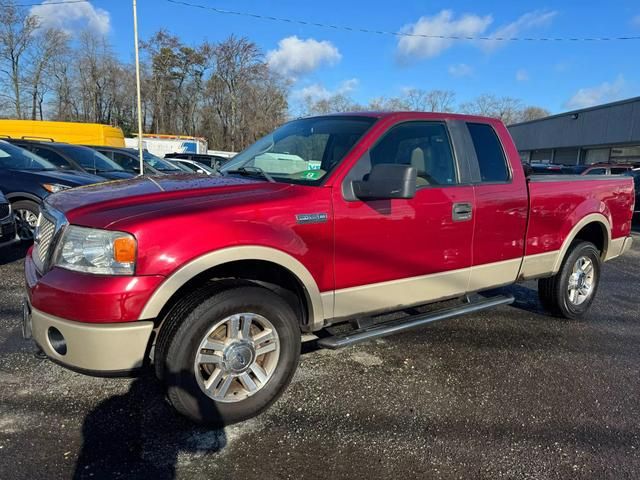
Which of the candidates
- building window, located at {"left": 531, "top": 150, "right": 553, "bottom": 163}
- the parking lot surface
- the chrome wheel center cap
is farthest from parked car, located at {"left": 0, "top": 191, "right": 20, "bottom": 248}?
building window, located at {"left": 531, "top": 150, "right": 553, "bottom": 163}

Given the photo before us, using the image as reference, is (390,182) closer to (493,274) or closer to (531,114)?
(493,274)

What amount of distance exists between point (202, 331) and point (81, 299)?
2.08ft

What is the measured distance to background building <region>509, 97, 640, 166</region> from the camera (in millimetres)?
33031

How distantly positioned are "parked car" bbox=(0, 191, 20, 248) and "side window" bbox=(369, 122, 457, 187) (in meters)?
4.83

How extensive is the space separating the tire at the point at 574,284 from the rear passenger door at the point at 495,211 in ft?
2.72

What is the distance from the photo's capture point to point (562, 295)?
4.78 m

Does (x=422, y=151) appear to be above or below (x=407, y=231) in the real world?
above

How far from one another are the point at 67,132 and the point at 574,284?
21.6 meters

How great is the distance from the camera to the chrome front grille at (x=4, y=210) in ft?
18.9

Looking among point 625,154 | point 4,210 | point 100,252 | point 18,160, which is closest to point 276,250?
point 100,252

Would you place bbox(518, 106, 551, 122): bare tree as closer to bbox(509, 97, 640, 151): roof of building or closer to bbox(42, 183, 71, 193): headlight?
bbox(509, 97, 640, 151): roof of building

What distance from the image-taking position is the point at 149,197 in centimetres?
277

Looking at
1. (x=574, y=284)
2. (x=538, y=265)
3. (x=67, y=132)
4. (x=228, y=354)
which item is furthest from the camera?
(x=67, y=132)

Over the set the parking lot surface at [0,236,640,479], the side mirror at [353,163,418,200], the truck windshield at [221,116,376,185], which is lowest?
the parking lot surface at [0,236,640,479]
